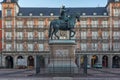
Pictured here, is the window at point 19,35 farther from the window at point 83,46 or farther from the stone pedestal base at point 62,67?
the stone pedestal base at point 62,67

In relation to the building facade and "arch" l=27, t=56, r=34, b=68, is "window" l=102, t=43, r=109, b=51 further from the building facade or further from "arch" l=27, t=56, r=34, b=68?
"arch" l=27, t=56, r=34, b=68

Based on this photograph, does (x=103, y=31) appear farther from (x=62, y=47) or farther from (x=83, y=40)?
(x=62, y=47)

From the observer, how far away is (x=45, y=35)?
352 ft

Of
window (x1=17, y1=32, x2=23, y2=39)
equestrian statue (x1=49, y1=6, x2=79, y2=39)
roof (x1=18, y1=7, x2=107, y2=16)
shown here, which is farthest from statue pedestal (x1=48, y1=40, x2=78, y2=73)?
roof (x1=18, y1=7, x2=107, y2=16)

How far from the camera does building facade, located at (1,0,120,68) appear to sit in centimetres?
10481

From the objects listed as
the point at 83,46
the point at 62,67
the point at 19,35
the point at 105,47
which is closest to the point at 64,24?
the point at 62,67

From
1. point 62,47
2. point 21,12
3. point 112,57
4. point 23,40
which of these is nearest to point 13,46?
point 23,40

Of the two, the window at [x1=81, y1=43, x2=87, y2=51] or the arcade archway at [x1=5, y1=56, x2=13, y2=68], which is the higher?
the window at [x1=81, y1=43, x2=87, y2=51]

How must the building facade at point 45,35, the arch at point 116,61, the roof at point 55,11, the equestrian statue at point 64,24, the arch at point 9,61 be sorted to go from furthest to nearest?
the roof at point 55,11, the arch at point 9,61, the arch at point 116,61, the building facade at point 45,35, the equestrian statue at point 64,24

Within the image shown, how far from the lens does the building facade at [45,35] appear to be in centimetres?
10481

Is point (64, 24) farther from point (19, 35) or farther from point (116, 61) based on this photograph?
point (116, 61)

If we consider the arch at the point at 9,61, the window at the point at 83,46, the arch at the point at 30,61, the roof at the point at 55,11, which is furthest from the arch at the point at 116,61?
the arch at the point at 9,61

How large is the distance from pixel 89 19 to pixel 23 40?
19074 mm

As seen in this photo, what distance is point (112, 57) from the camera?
10406cm
